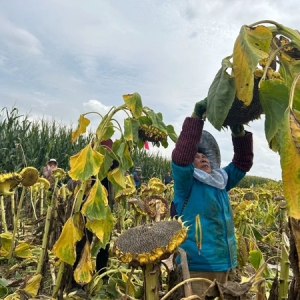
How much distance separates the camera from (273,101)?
1.91ft

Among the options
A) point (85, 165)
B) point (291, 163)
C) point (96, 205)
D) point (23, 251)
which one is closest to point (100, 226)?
point (96, 205)

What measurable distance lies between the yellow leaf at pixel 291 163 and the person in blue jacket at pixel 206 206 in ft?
3.74

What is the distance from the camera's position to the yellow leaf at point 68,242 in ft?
5.43

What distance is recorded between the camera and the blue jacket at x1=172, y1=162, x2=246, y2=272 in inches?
69.3

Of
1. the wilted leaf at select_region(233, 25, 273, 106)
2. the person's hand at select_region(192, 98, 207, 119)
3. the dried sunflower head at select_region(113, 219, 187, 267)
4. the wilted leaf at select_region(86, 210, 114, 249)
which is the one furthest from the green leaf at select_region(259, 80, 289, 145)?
the wilted leaf at select_region(86, 210, 114, 249)

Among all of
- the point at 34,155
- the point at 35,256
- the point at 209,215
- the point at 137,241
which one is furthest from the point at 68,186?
the point at 34,155

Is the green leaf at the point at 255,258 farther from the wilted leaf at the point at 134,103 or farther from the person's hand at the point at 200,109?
the wilted leaf at the point at 134,103

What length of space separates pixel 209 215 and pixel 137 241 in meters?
1.06

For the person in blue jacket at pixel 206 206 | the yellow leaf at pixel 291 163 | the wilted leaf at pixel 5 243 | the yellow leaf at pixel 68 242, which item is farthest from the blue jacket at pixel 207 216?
the wilted leaf at pixel 5 243

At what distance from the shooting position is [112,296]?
2324 mm

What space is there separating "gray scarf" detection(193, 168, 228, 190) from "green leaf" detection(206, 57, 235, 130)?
1140 millimetres

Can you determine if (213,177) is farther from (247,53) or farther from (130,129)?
(247,53)

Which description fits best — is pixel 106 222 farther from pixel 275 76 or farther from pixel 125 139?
pixel 275 76

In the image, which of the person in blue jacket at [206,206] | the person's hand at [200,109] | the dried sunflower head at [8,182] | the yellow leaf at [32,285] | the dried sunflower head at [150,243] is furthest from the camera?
the dried sunflower head at [8,182]
